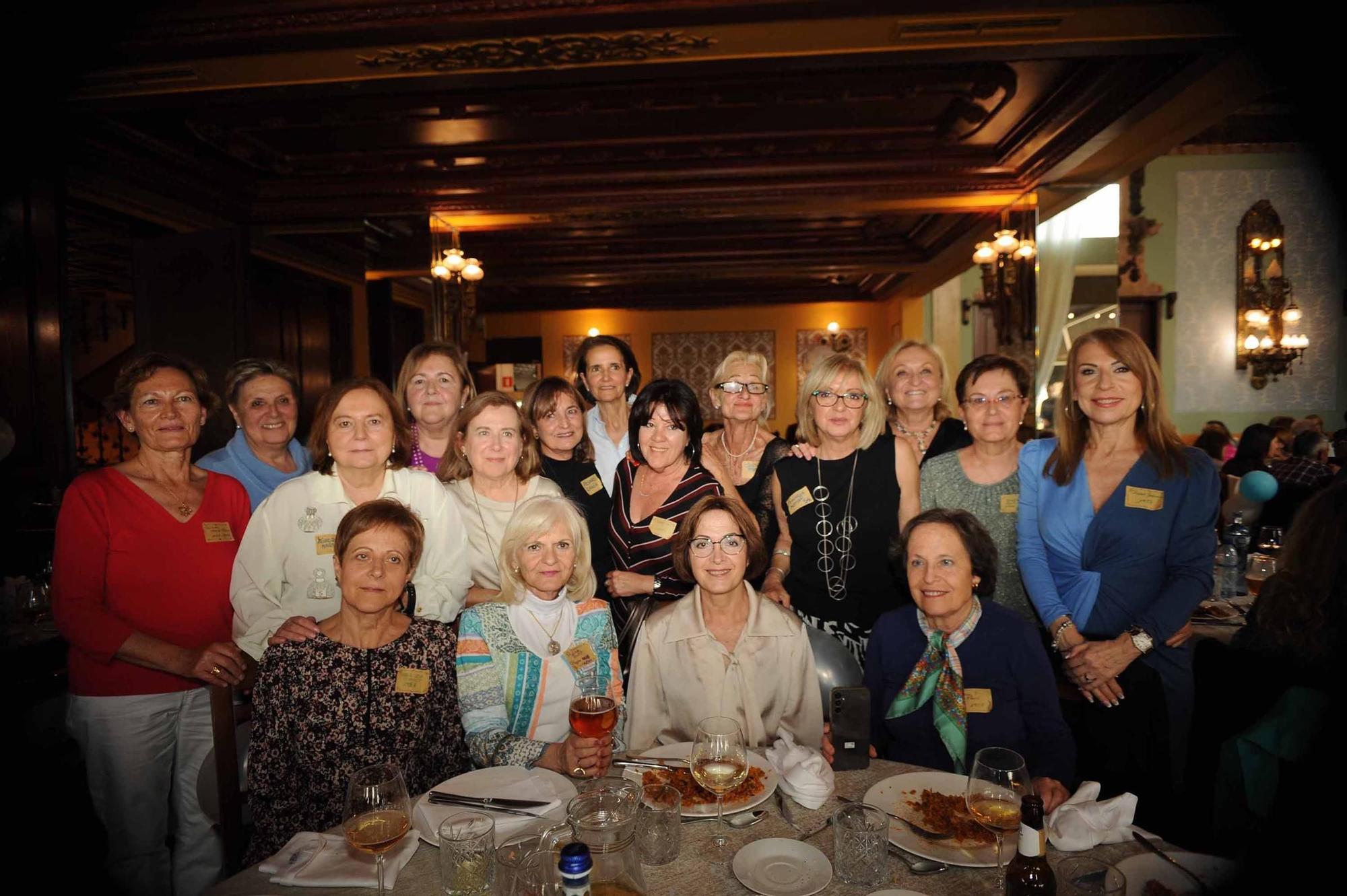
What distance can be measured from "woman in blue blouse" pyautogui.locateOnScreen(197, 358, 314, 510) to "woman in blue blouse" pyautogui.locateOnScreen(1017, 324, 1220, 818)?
9.90 feet

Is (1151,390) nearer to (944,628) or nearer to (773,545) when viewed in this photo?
(944,628)

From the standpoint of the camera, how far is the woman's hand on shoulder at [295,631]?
6.23ft

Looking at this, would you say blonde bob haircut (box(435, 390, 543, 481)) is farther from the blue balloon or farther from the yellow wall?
the yellow wall

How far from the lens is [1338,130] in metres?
2.52

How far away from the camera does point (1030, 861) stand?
113 cm

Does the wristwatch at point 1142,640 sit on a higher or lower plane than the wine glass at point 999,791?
lower

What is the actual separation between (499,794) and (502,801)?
1.4 inches

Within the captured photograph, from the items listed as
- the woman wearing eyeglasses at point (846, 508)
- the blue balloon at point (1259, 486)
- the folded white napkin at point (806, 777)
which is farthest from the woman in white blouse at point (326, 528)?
the blue balloon at point (1259, 486)

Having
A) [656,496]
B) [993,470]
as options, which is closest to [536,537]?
[656,496]

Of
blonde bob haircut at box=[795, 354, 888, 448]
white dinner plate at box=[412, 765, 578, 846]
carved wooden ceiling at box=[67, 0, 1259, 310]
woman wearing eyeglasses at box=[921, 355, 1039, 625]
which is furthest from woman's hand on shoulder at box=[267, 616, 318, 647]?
carved wooden ceiling at box=[67, 0, 1259, 310]

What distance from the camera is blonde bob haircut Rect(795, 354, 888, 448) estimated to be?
110 inches

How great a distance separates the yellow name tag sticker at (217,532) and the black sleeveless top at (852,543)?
2092 millimetres

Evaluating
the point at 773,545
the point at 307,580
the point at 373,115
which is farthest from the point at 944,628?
the point at 373,115

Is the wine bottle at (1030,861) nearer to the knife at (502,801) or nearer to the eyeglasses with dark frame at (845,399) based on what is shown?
the knife at (502,801)
